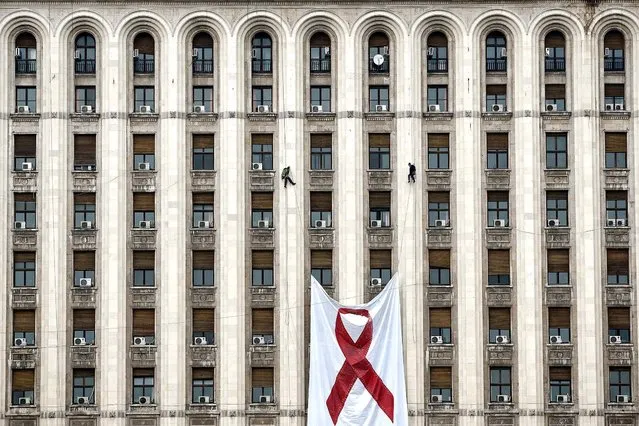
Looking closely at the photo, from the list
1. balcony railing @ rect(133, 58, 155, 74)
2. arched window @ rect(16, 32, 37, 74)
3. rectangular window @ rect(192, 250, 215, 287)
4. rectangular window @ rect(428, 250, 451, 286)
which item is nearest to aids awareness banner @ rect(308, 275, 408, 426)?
rectangular window @ rect(428, 250, 451, 286)

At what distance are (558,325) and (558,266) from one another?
3.06m

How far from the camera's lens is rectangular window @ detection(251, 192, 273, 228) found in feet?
259

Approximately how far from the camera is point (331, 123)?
7944cm

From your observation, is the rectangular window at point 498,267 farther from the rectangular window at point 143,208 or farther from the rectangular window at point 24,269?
the rectangular window at point 24,269

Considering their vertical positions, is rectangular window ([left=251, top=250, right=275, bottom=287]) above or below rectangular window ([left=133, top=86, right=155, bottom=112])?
below

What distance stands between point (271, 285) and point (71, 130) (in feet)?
43.4

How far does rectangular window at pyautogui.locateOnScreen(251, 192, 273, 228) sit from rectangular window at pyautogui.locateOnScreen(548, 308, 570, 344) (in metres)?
15.3

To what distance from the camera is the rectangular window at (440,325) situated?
257ft

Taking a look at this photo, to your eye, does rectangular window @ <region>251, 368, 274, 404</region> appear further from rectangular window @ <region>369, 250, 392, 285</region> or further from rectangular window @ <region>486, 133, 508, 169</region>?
rectangular window @ <region>486, 133, 508, 169</region>

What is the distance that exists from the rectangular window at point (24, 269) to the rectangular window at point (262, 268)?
11.4 m

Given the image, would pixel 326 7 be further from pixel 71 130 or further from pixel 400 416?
pixel 400 416

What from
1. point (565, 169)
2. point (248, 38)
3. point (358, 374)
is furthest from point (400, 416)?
point (248, 38)

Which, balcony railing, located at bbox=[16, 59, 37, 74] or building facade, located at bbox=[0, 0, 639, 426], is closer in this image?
building facade, located at bbox=[0, 0, 639, 426]

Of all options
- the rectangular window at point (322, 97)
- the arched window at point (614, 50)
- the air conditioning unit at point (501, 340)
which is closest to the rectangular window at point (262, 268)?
the rectangular window at point (322, 97)
